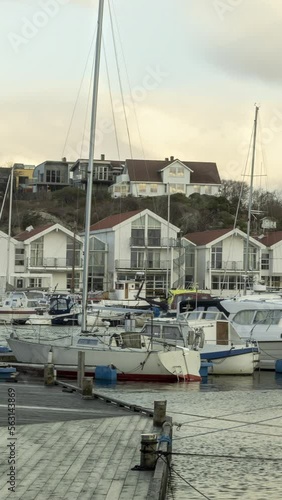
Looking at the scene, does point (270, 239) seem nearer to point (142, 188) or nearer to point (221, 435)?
point (142, 188)

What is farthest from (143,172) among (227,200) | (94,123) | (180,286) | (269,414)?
(269,414)

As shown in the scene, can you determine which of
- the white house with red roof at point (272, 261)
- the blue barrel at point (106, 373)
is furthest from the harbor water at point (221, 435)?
the white house with red roof at point (272, 261)

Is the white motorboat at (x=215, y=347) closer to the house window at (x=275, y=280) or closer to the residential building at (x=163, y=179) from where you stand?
the house window at (x=275, y=280)

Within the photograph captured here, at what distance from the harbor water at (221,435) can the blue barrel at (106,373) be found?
42cm

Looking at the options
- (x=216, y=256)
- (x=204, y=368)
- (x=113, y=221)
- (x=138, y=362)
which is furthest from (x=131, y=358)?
(x=216, y=256)

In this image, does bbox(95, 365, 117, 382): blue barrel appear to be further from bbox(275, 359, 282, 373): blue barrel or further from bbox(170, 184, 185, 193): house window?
bbox(170, 184, 185, 193): house window

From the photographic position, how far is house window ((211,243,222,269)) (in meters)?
99.4

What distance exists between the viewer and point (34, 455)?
48.5 feet

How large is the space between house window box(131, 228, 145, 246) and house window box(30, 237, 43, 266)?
9.92 m

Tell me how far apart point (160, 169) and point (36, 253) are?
41.7 meters

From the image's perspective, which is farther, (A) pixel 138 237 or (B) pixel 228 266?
(B) pixel 228 266

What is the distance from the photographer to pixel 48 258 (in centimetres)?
9681

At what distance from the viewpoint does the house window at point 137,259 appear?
97.2 metres

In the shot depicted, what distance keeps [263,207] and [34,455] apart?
113m
